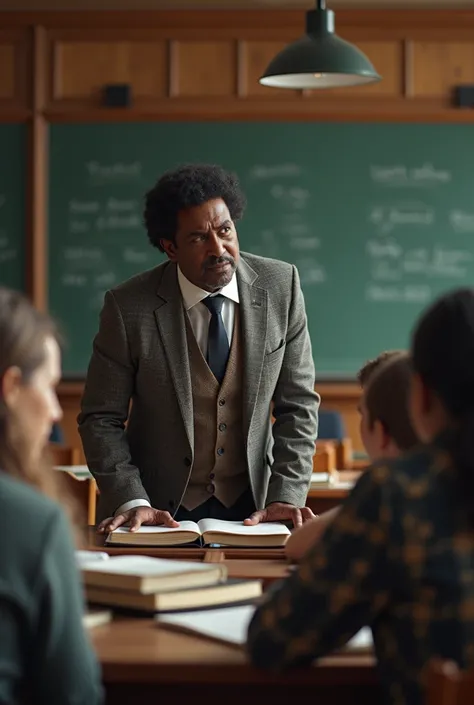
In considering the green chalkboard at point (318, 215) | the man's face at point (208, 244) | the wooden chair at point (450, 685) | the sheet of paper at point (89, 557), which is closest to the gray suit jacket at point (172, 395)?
the man's face at point (208, 244)

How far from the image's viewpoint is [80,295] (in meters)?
6.66

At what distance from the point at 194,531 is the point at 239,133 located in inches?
174

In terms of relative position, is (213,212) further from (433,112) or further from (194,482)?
(433,112)

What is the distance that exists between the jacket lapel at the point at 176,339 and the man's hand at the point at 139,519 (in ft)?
0.88

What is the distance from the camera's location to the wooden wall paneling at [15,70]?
659 centimetres

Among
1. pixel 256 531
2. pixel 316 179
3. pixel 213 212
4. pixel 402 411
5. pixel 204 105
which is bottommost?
pixel 256 531

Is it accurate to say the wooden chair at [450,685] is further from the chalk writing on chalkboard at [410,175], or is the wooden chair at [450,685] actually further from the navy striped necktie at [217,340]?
the chalk writing on chalkboard at [410,175]

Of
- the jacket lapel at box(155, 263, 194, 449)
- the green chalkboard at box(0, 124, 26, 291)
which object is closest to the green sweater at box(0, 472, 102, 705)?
the jacket lapel at box(155, 263, 194, 449)

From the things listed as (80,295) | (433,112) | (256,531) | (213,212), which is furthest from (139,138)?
(256,531)

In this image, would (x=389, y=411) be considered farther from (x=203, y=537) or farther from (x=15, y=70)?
(x=15, y=70)

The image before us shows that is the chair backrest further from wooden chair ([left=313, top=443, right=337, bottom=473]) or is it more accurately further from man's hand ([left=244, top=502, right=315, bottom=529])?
man's hand ([left=244, top=502, right=315, bottom=529])

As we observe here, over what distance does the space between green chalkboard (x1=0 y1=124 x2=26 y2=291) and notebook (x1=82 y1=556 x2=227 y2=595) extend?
4.92 meters

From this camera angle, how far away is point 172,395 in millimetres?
2908

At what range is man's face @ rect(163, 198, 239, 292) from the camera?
113 inches
